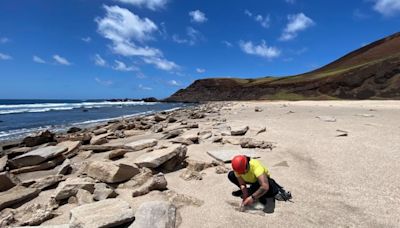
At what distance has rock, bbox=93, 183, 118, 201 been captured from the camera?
5086 mm

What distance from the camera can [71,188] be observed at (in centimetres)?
537

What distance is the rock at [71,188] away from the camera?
17.3 feet

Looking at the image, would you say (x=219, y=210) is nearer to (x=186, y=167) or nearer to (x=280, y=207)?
(x=280, y=207)

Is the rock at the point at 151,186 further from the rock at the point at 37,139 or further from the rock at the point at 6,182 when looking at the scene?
the rock at the point at 37,139

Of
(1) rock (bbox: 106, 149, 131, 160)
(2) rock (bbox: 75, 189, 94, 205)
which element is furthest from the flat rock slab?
(2) rock (bbox: 75, 189, 94, 205)

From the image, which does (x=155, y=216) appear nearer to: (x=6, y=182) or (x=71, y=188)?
(x=71, y=188)

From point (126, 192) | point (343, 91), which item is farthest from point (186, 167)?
point (343, 91)

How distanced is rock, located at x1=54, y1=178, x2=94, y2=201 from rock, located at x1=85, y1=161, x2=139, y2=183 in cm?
44

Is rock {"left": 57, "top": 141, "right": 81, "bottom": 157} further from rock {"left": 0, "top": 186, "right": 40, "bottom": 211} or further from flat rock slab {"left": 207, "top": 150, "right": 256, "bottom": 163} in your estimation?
flat rock slab {"left": 207, "top": 150, "right": 256, "bottom": 163}

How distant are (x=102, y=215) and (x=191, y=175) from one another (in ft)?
8.19

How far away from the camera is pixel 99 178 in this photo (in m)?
6.01

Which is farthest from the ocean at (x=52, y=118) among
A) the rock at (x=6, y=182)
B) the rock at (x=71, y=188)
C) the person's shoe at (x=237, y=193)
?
the person's shoe at (x=237, y=193)

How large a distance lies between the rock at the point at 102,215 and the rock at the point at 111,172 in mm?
1399

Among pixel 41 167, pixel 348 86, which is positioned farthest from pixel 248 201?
pixel 348 86
